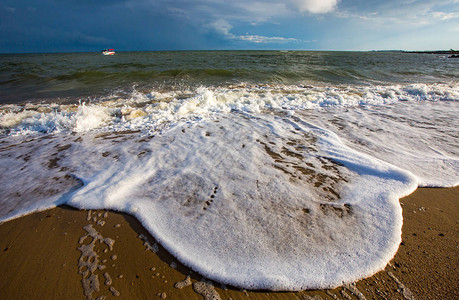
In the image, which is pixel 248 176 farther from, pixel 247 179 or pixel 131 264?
pixel 131 264

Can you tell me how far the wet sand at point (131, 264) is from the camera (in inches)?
53.6

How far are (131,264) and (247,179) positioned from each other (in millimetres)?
1430

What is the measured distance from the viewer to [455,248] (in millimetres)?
1654

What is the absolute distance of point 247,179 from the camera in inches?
99.3

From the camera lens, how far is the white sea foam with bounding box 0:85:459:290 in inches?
62.2

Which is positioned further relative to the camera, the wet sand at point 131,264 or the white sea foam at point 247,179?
the white sea foam at point 247,179

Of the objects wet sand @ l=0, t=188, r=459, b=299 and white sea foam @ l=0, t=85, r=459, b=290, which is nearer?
wet sand @ l=0, t=188, r=459, b=299

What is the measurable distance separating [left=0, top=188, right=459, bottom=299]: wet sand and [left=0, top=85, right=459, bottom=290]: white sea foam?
81 millimetres

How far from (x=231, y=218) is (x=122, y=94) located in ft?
25.7

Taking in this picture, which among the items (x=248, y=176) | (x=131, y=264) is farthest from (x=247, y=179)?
(x=131, y=264)

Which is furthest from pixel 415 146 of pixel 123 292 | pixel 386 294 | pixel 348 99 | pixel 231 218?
pixel 123 292

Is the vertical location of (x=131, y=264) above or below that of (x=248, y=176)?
below

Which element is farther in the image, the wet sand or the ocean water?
the ocean water

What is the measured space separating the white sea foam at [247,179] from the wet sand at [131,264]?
81 mm
